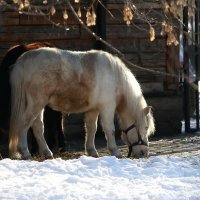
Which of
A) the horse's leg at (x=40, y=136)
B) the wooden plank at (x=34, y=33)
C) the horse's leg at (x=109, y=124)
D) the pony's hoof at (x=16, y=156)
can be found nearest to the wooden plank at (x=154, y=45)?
the wooden plank at (x=34, y=33)

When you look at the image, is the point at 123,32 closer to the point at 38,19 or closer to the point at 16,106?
the point at 38,19

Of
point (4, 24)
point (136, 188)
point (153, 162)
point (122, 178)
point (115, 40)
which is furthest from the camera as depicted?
point (115, 40)

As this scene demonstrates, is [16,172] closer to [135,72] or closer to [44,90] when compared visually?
[44,90]

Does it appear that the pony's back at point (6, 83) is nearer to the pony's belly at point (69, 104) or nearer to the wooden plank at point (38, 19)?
the pony's belly at point (69, 104)

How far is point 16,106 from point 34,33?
2918 mm

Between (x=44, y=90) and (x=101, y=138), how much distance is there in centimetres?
357

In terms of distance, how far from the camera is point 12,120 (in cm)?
938

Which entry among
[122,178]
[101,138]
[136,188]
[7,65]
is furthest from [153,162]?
[101,138]

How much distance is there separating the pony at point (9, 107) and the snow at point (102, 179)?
1546mm

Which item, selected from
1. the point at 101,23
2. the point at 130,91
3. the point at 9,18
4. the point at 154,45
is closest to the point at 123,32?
the point at 101,23

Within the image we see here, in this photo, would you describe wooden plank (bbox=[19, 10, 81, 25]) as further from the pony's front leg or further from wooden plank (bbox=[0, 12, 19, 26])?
the pony's front leg

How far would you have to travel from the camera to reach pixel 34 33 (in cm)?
1198

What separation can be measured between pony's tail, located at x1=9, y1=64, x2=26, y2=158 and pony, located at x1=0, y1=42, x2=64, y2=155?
0.16 m

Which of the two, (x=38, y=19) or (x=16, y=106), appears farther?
(x=38, y=19)
